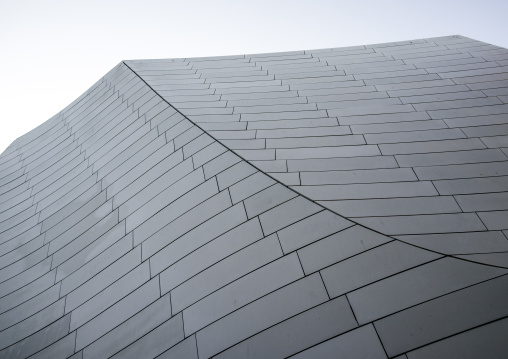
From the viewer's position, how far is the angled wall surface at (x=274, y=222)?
6.15ft

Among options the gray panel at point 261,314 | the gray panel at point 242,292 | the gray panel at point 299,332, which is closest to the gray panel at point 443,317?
the gray panel at point 299,332

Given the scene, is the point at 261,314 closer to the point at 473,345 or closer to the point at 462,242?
the point at 473,345

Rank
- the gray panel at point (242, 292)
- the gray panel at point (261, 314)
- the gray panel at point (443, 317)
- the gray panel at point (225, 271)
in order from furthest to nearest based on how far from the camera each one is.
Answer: the gray panel at point (225, 271) < the gray panel at point (242, 292) < the gray panel at point (261, 314) < the gray panel at point (443, 317)

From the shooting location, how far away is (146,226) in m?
2.95

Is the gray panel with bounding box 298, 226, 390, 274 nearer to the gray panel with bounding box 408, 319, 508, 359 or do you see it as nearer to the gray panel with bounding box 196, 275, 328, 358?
the gray panel with bounding box 196, 275, 328, 358

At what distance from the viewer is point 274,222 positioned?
2.46 meters

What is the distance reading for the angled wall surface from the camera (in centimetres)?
188

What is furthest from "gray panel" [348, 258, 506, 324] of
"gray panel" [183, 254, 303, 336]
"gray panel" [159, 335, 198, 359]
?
"gray panel" [159, 335, 198, 359]

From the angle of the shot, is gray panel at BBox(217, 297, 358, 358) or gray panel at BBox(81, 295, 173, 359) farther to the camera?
gray panel at BBox(81, 295, 173, 359)

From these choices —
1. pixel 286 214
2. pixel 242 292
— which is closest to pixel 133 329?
pixel 242 292

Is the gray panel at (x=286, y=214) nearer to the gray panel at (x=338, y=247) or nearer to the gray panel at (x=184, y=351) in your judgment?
the gray panel at (x=338, y=247)

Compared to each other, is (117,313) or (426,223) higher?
(426,223)

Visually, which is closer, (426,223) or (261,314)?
(261,314)

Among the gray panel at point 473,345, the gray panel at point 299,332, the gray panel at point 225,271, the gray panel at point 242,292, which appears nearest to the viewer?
the gray panel at point 473,345
